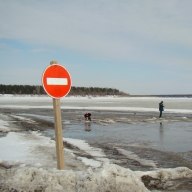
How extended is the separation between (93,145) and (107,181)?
847cm

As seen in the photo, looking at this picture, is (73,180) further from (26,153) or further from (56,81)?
(26,153)

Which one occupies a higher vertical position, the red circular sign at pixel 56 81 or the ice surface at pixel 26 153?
the red circular sign at pixel 56 81

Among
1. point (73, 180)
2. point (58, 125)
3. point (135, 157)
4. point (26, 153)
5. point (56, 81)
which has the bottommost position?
point (135, 157)

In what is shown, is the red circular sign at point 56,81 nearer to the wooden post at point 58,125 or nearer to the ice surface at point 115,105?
the wooden post at point 58,125

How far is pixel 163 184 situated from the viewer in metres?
7.91

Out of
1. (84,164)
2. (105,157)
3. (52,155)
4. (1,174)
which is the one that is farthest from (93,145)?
(1,174)

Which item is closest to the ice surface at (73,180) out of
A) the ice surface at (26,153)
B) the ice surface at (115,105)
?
the ice surface at (26,153)

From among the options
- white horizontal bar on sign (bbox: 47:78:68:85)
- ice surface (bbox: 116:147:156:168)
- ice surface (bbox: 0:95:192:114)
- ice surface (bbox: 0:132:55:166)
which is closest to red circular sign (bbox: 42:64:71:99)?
white horizontal bar on sign (bbox: 47:78:68:85)

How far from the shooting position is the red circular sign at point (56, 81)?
633cm

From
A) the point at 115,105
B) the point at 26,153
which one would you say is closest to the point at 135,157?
the point at 26,153

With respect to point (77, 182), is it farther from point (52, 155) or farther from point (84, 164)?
point (52, 155)

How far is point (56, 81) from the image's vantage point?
6.40m

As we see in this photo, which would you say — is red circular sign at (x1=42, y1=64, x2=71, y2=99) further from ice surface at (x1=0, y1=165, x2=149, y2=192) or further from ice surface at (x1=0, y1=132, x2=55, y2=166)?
ice surface at (x1=0, y1=132, x2=55, y2=166)

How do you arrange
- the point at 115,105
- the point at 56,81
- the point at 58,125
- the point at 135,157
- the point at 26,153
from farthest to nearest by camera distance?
the point at 115,105 → the point at 135,157 → the point at 26,153 → the point at 58,125 → the point at 56,81
